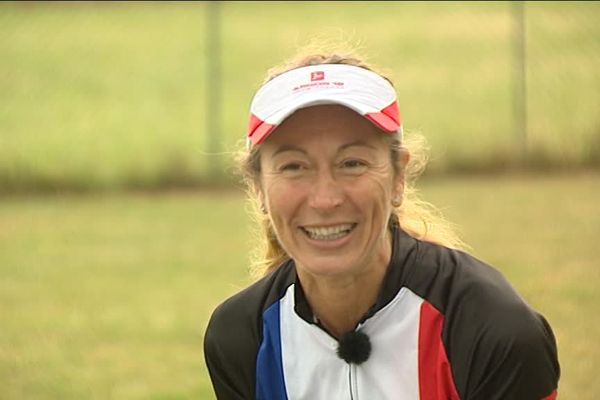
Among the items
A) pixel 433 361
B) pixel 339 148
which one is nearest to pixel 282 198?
pixel 339 148

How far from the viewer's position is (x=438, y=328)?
3.41 m

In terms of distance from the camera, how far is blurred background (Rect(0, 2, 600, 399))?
7.41m

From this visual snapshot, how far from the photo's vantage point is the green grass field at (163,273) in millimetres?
6812

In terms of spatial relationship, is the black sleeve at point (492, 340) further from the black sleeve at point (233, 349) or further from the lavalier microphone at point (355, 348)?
the black sleeve at point (233, 349)

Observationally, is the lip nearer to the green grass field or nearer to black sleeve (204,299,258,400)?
black sleeve (204,299,258,400)

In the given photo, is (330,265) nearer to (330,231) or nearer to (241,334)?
(330,231)

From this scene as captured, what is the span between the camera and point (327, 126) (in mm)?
3332

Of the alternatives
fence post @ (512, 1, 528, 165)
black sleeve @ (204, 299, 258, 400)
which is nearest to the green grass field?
fence post @ (512, 1, 528, 165)

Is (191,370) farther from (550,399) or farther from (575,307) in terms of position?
(550,399)

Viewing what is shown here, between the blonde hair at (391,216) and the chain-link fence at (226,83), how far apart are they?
5.13 meters

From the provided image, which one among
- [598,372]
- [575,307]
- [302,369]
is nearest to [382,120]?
[302,369]

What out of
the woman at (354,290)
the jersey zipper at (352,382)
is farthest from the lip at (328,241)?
the jersey zipper at (352,382)

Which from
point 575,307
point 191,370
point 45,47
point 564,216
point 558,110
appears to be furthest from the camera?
point 45,47

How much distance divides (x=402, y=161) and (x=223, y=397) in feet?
2.71
